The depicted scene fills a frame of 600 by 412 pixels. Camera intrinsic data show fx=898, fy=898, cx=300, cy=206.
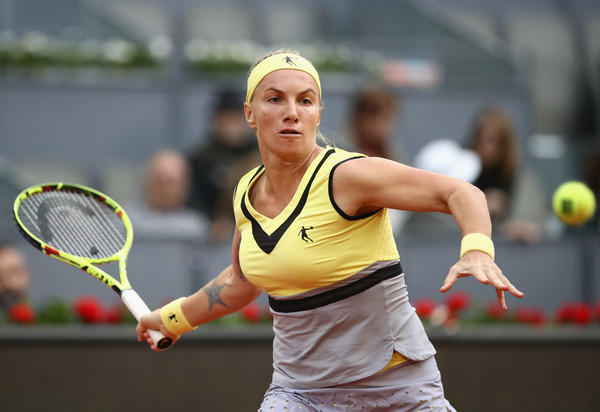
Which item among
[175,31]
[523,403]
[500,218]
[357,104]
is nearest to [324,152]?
[523,403]

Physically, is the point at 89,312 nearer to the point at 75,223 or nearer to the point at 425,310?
the point at 75,223

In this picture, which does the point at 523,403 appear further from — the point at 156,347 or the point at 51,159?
the point at 51,159

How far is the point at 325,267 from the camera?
124 inches

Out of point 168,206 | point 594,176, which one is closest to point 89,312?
point 168,206

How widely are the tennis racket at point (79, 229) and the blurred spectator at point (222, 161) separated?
8.68 ft

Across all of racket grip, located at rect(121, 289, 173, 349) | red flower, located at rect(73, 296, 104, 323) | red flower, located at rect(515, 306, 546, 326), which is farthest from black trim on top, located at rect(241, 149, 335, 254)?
red flower, located at rect(515, 306, 546, 326)

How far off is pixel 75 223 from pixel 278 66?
140 cm

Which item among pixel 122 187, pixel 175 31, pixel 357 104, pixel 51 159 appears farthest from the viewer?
pixel 175 31

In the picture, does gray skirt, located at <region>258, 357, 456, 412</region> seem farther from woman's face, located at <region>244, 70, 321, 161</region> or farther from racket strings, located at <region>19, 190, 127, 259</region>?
racket strings, located at <region>19, 190, 127, 259</region>

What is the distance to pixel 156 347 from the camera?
3801 mm

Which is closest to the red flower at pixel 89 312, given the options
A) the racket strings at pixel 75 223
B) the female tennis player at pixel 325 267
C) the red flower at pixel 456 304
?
the racket strings at pixel 75 223

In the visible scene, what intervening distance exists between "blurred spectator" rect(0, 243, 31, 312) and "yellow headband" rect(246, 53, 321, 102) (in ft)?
11.7

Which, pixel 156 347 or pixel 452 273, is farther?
pixel 156 347

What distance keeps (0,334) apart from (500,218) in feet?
12.7
